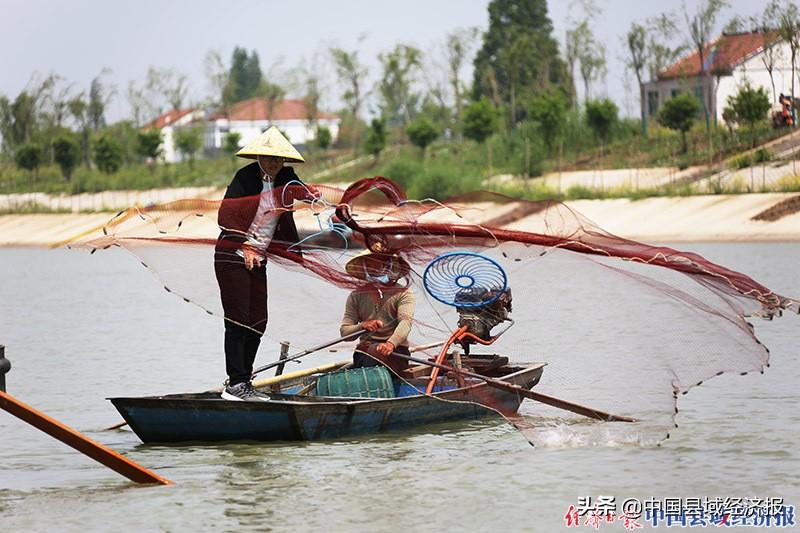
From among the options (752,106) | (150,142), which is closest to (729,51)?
(752,106)

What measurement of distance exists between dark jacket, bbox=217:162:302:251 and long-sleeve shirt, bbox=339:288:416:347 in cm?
77

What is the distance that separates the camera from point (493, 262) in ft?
34.5

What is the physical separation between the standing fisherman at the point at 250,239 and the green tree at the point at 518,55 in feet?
172

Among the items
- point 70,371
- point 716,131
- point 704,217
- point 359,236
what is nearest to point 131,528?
point 359,236

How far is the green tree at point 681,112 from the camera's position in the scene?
4475cm

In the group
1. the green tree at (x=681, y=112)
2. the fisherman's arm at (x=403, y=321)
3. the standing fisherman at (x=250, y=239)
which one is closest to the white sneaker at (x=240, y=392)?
the standing fisherman at (x=250, y=239)

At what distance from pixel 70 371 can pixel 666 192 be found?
26.3 metres

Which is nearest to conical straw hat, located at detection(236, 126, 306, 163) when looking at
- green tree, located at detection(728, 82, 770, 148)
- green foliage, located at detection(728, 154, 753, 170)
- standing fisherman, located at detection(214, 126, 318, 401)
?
standing fisherman, located at detection(214, 126, 318, 401)

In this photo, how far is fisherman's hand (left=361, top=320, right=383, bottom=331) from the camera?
1085 cm

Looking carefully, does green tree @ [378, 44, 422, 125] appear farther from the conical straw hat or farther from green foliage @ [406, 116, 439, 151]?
the conical straw hat

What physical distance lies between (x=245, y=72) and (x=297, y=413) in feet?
405

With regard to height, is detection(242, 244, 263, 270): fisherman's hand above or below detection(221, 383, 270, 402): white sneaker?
above

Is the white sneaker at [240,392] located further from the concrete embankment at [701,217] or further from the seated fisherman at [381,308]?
the concrete embankment at [701,217]

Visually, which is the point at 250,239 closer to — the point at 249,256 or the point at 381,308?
the point at 249,256
